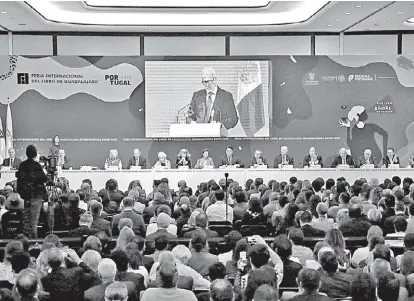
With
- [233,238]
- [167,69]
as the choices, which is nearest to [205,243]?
[233,238]

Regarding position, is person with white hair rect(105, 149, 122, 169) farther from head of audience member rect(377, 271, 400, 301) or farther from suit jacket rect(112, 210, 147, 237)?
head of audience member rect(377, 271, 400, 301)

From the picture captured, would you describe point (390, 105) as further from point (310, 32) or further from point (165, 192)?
A: point (165, 192)

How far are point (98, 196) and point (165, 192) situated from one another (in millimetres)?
1205

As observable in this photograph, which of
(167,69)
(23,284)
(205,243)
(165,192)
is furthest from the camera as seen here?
(167,69)

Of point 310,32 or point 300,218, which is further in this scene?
point 310,32

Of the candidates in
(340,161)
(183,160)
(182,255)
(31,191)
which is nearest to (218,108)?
(183,160)

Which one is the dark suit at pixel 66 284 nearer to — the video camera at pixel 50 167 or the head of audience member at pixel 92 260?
the head of audience member at pixel 92 260

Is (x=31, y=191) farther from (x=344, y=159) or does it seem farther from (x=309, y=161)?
(x=344, y=159)

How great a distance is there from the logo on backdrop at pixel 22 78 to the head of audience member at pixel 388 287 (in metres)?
13.6

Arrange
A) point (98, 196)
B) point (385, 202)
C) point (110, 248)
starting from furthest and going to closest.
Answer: point (98, 196)
point (385, 202)
point (110, 248)

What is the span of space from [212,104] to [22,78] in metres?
4.55

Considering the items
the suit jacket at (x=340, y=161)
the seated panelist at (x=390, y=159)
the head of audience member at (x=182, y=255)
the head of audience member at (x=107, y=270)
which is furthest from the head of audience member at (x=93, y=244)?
the seated panelist at (x=390, y=159)

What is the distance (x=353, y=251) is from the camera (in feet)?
24.3

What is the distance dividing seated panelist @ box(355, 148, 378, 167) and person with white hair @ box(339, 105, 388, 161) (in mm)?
221
